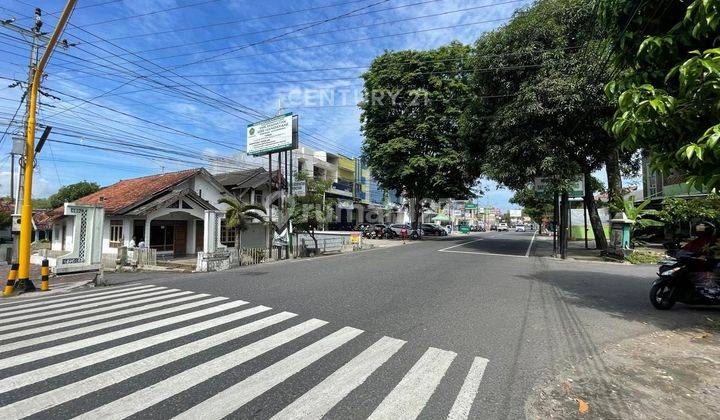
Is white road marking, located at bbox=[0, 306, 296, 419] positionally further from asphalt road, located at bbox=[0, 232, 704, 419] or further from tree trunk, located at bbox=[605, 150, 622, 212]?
tree trunk, located at bbox=[605, 150, 622, 212]

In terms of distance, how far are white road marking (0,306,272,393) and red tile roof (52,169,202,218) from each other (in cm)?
1769

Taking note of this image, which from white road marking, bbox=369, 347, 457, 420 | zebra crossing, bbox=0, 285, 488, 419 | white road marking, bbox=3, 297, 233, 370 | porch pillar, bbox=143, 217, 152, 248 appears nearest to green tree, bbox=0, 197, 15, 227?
porch pillar, bbox=143, 217, 152, 248

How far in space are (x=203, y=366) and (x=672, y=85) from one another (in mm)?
7498

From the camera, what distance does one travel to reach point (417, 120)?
33.0 metres

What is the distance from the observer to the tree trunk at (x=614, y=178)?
72.6ft

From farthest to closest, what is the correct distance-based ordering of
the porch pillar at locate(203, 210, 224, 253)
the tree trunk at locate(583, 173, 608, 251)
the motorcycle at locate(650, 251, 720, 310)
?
the tree trunk at locate(583, 173, 608, 251) → the porch pillar at locate(203, 210, 224, 253) → the motorcycle at locate(650, 251, 720, 310)

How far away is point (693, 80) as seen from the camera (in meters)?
4.15

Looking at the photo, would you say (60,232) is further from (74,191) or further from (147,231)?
(74,191)

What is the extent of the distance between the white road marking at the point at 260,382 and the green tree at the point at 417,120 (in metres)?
27.0

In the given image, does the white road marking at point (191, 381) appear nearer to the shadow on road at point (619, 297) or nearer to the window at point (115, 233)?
the shadow on road at point (619, 297)

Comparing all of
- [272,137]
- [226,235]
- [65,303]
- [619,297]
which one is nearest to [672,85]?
[619,297]

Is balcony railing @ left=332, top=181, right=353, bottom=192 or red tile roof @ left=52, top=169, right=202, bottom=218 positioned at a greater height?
balcony railing @ left=332, top=181, right=353, bottom=192

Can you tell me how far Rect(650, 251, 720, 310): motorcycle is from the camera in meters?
7.31

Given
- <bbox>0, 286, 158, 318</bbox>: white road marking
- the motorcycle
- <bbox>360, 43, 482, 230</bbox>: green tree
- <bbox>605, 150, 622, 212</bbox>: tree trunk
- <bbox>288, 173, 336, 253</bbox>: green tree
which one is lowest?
<bbox>0, 286, 158, 318</bbox>: white road marking
